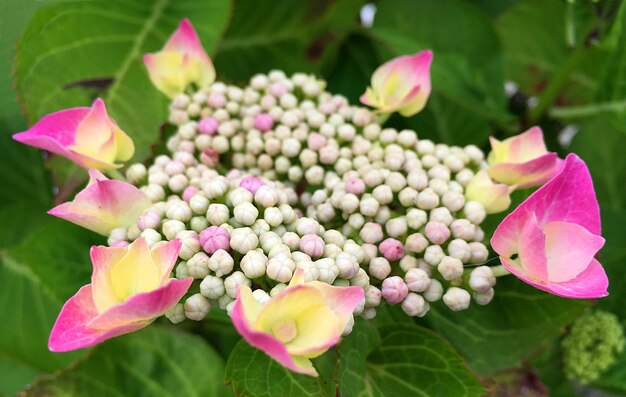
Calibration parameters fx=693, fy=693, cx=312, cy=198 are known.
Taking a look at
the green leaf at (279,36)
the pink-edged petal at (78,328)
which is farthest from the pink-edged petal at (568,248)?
the green leaf at (279,36)

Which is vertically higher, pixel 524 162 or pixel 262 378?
pixel 524 162

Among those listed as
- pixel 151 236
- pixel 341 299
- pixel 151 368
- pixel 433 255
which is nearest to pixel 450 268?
pixel 433 255

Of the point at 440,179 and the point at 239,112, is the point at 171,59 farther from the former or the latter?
the point at 440,179

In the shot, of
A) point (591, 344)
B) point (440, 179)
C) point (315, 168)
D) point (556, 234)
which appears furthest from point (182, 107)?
point (591, 344)

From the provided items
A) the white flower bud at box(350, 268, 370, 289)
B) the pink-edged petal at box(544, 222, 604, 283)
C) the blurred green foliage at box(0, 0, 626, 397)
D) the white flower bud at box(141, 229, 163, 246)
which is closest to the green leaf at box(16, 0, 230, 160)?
the blurred green foliage at box(0, 0, 626, 397)

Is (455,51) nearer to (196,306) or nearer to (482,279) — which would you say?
(482,279)

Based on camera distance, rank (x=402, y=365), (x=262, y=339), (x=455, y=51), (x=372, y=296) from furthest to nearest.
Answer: (x=455, y=51) → (x=402, y=365) → (x=372, y=296) → (x=262, y=339)
